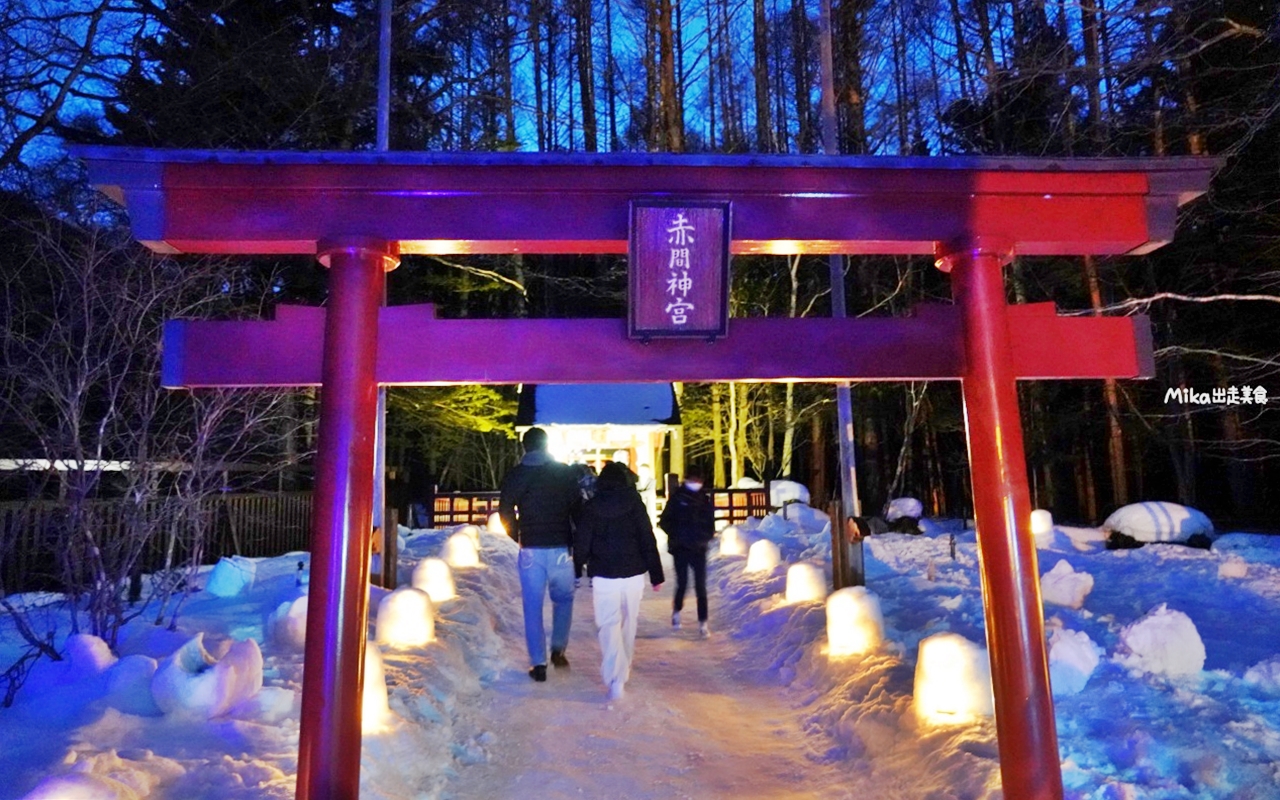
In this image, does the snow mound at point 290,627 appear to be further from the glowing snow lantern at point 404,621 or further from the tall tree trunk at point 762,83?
the tall tree trunk at point 762,83

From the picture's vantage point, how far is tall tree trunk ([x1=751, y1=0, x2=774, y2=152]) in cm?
2447

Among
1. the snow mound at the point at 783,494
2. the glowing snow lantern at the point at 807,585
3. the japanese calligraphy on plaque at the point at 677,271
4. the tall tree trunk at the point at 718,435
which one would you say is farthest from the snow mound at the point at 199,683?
the tall tree trunk at the point at 718,435

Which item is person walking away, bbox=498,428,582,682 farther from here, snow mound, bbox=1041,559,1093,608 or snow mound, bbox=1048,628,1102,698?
snow mound, bbox=1041,559,1093,608

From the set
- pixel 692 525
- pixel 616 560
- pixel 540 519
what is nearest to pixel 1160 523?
pixel 692 525

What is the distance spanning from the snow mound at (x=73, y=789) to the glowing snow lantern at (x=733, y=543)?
11408 millimetres

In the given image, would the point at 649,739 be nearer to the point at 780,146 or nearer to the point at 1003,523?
the point at 1003,523

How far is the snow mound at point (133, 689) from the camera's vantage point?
5098 mm

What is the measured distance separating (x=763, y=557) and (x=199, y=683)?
8.37 m

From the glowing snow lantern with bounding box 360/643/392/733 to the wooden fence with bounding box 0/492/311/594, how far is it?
3129 millimetres

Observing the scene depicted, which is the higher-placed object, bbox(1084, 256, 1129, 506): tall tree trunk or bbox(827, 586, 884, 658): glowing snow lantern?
bbox(1084, 256, 1129, 506): tall tree trunk

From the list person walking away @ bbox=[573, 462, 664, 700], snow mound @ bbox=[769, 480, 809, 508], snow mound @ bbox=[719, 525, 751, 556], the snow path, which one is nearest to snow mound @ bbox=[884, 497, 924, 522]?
snow mound @ bbox=[769, 480, 809, 508]

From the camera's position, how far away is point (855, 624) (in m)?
7.04

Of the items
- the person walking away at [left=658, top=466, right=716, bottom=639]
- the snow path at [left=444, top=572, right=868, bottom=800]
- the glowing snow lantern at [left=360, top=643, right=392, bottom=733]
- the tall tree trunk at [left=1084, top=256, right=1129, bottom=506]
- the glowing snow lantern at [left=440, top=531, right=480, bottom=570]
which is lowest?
the snow path at [left=444, top=572, right=868, bottom=800]

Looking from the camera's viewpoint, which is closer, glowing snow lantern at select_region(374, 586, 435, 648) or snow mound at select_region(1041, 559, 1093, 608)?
glowing snow lantern at select_region(374, 586, 435, 648)
